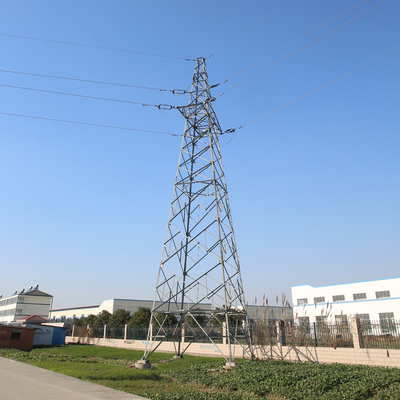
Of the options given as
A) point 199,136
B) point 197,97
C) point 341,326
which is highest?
point 197,97

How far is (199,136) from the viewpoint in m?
17.7

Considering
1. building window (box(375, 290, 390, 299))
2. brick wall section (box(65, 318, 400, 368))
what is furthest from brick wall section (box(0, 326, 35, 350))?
building window (box(375, 290, 390, 299))

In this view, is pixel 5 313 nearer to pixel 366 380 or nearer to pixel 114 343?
pixel 114 343

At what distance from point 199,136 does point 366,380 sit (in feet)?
41.5

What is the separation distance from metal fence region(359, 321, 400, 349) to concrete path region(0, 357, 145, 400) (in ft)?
35.5

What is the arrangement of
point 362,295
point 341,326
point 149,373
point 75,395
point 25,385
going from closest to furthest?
point 75,395 < point 25,385 < point 149,373 < point 341,326 < point 362,295

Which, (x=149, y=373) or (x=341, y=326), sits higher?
(x=341, y=326)

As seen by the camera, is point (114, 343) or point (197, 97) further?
point (114, 343)

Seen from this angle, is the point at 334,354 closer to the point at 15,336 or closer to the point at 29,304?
the point at 15,336

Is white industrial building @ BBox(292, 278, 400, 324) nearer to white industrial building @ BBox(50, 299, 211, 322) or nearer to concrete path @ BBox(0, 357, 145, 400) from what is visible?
white industrial building @ BBox(50, 299, 211, 322)

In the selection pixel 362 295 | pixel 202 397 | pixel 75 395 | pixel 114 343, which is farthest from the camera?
pixel 362 295

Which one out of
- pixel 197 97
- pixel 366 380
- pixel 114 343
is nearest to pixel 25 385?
pixel 366 380

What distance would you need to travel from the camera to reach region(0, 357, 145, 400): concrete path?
→ 767 cm

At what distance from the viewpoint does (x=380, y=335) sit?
1406 cm
